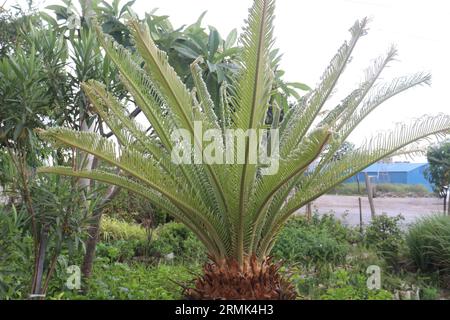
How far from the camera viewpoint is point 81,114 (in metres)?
4.18

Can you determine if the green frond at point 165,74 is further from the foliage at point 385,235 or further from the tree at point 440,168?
the tree at point 440,168

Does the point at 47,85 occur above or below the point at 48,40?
below

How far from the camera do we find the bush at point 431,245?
5.62 m

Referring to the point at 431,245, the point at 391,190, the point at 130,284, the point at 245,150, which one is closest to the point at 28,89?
the point at 130,284

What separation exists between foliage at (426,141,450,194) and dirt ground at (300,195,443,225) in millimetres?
387

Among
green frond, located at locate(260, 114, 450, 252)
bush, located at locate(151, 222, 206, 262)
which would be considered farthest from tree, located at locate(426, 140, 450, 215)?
green frond, located at locate(260, 114, 450, 252)

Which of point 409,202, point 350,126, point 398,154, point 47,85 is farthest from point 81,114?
point 409,202

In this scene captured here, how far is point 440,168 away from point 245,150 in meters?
6.14

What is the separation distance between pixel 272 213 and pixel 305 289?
5.46 ft

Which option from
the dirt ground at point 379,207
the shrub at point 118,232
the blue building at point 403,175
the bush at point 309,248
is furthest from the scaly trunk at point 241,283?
the blue building at point 403,175

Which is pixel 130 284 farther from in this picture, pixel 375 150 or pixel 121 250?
pixel 375 150

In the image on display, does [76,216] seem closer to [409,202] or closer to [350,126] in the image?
[350,126]

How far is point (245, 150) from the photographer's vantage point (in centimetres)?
290

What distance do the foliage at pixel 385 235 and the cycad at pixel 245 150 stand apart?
3.12 metres
